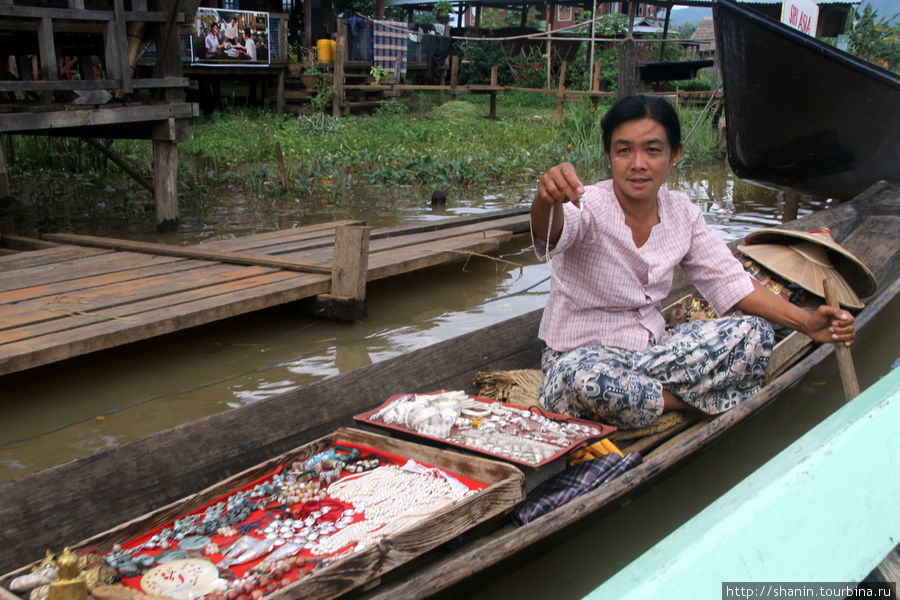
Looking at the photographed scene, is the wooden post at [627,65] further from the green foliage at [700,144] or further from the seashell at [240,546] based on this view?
the seashell at [240,546]

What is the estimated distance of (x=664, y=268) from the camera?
2357 millimetres

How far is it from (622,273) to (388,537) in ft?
3.66

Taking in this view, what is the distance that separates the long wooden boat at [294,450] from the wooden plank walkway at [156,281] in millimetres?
1141

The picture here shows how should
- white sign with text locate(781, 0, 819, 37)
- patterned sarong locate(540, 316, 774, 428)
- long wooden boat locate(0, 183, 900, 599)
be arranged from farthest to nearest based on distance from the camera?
1. white sign with text locate(781, 0, 819, 37)
2. patterned sarong locate(540, 316, 774, 428)
3. long wooden boat locate(0, 183, 900, 599)

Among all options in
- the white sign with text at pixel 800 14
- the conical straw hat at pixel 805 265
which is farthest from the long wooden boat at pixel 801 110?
the conical straw hat at pixel 805 265

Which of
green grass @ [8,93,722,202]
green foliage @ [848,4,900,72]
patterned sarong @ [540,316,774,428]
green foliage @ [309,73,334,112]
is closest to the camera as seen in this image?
patterned sarong @ [540,316,774,428]

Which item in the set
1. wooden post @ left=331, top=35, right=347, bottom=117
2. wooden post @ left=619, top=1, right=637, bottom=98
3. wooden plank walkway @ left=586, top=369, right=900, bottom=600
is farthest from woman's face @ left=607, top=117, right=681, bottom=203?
wooden post @ left=331, top=35, right=347, bottom=117

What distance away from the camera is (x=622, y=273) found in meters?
Answer: 2.31

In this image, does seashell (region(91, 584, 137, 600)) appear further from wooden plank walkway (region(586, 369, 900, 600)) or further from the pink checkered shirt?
the pink checkered shirt

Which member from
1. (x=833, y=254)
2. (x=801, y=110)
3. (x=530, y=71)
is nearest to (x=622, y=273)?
(x=833, y=254)

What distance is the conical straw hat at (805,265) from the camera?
10.6 feet

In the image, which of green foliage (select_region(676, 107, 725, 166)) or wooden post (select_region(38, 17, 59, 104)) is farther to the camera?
green foliage (select_region(676, 107, 725, 166))

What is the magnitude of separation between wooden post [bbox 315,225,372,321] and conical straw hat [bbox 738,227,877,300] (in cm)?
172

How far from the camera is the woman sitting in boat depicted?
7.18ft
